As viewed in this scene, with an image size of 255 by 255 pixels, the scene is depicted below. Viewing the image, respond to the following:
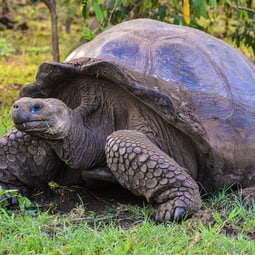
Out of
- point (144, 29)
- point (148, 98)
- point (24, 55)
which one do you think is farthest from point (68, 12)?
point (148, 98)

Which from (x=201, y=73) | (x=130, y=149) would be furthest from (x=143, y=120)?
(x=201, y=73)

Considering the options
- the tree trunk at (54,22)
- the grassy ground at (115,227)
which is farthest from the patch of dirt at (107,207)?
the tree trunk at (54,22)

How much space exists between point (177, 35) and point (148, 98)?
768mm

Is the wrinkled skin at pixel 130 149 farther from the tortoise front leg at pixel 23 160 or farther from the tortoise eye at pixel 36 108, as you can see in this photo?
the tortoise front leg at pixel 23 160

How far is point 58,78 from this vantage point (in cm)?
383

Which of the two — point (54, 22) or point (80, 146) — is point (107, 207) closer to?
point (80, 146)

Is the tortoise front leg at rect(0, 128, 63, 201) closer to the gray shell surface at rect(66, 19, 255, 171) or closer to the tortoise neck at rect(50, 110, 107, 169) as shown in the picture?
the tortoise neck at rect(50, 110, 107, 169)

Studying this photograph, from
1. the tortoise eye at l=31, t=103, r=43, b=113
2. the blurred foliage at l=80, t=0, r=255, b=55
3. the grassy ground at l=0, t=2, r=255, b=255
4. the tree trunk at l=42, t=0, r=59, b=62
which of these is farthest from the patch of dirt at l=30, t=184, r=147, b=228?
the tree trunk at l=42, t=0, r=59, b=62

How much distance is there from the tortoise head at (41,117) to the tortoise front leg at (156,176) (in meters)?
0.33

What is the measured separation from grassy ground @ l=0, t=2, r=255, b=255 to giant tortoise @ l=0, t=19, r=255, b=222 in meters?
0.15

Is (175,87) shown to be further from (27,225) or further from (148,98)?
(27,225)

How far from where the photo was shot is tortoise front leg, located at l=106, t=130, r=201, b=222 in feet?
10.7

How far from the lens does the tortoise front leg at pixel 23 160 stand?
385 cm

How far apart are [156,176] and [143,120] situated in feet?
1.55
